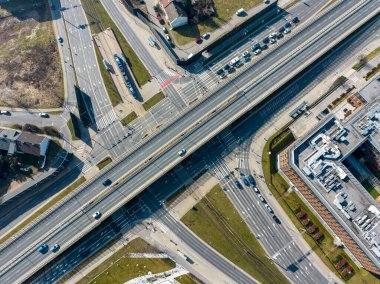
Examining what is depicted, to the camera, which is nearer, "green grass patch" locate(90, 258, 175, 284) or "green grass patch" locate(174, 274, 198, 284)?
"green grass patch" locate(174, 274, 198, 284)

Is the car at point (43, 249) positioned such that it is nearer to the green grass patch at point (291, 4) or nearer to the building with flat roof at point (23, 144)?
the building with flat roof at point (23, 144)

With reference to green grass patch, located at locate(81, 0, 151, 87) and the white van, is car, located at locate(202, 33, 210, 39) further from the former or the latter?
green grass patch, located at locate(81, 0, 151, 87)

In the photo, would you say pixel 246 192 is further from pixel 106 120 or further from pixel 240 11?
pixel 240 11

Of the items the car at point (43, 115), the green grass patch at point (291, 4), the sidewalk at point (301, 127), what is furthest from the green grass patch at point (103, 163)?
the green grass patch at point (291, 4)

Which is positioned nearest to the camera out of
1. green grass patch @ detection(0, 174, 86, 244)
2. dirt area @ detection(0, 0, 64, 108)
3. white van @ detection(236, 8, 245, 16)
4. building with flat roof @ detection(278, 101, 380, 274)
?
building with flat roof @ detection(278, 101, 380, 274)

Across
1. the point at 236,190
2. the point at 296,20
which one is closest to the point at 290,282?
the point at 236,190

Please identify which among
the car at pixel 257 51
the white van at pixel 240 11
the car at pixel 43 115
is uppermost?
the white van at pixel 240 11

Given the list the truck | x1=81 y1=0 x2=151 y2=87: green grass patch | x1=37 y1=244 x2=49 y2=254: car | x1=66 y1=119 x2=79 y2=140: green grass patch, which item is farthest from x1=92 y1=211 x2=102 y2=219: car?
the truck

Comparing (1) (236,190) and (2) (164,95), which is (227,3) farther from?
(1) (236,190)
